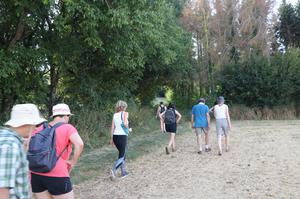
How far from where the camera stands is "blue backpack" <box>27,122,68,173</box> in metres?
4.29

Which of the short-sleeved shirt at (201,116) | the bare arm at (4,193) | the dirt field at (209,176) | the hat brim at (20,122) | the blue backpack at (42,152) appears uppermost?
the short-sleeved shirt at (201,116)

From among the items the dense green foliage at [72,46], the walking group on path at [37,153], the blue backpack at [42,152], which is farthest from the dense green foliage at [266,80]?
the blue backpack at [42,152]

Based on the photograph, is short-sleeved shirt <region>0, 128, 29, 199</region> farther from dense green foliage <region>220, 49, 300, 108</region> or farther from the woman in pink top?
dense green foliage <region>220, 49, 300, 108</region>

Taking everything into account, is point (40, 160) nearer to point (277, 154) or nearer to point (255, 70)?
point (277, 154)

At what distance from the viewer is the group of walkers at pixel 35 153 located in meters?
2.68

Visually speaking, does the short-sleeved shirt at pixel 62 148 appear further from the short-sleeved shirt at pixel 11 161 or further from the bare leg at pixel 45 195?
the short-sleeved shirt at pixel 11 161

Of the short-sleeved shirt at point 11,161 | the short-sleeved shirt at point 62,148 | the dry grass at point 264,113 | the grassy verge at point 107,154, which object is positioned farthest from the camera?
the dry grass at point 264,113

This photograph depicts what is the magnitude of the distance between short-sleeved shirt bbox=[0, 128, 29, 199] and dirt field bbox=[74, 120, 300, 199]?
209 inches

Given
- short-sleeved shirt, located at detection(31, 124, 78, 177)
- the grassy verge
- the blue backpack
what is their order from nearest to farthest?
the blue backpack, short-sleeved shirt, located at detection(31, 124, 78, 177), the grassy verge

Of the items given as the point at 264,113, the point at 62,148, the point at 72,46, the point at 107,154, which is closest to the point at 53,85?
the point at 72,46

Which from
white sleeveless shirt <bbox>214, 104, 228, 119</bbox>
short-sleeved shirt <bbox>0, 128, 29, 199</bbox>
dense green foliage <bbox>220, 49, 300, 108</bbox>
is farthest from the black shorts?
dense green foliage <bbox>220, 49, 300, 108</bbox>

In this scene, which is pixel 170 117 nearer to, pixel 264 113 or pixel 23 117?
pixel 23 117

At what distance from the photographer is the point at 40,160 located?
4.36 meters

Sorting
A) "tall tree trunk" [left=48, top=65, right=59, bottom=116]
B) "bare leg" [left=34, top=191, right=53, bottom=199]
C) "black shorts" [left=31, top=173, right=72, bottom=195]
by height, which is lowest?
"bare leg" [left=34, top=191, right=53, bottom=199]
